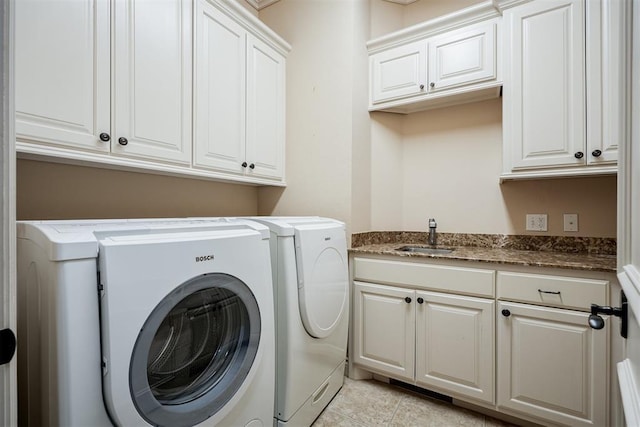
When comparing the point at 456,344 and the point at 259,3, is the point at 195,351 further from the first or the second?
the point at 259,3

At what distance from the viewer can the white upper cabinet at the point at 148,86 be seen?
3.44ft

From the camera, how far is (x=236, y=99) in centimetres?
183

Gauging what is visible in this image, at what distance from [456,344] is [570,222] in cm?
107

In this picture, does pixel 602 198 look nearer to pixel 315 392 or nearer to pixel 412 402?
pixel 412 402

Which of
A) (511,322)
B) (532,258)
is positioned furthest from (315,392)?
(532,258)

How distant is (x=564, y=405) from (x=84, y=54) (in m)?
2.60

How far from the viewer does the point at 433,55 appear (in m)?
2.00

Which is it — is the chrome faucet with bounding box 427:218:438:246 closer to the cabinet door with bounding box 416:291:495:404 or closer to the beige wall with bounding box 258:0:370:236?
the beige wall with bounding box 258:0:370:236

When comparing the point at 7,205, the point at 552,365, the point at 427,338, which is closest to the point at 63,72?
the point at 7,205

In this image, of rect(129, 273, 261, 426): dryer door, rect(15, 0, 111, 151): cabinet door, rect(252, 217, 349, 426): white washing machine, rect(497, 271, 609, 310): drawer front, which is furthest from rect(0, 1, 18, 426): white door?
rect(497, 271, 609, 310): drawer front

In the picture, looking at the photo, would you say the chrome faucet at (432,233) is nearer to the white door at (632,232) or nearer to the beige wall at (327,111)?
the beige wall at (327,111)

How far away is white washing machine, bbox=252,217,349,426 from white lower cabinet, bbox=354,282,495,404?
10.7 inches

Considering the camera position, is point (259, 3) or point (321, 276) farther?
point (259, 3)

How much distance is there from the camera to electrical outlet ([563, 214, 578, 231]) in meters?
1.85
